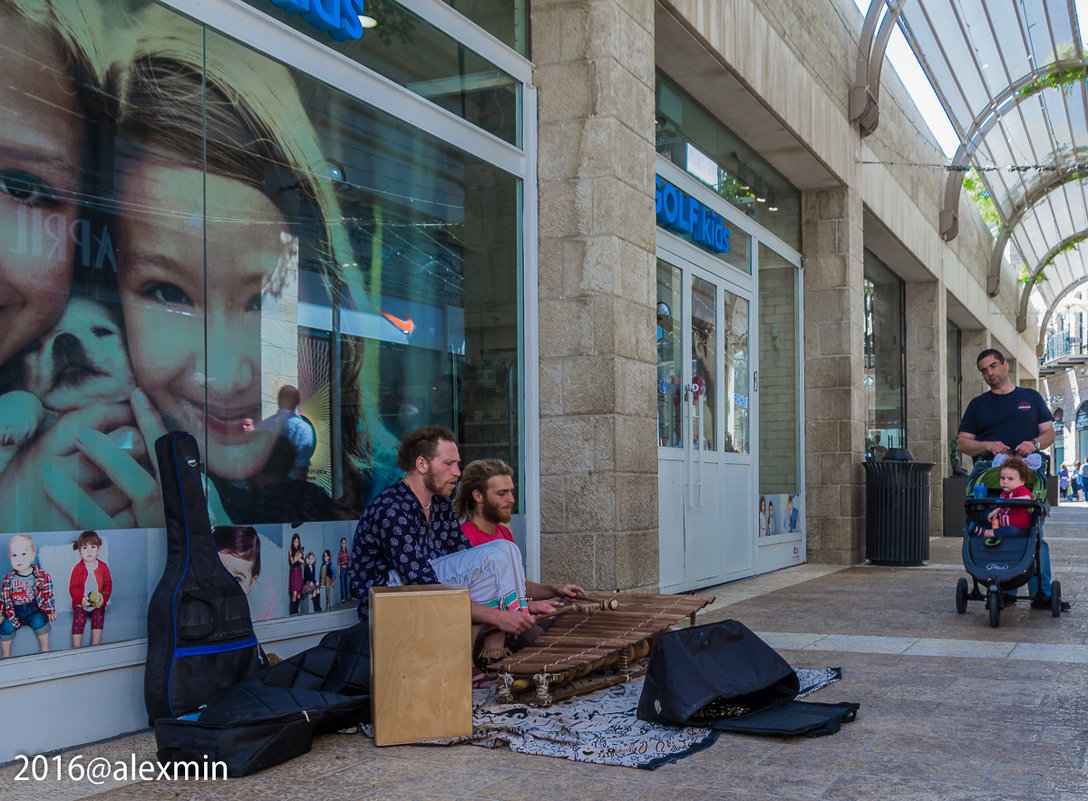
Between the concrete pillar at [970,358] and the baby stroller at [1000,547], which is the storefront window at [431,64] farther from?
the concrete pillar at [970,358]

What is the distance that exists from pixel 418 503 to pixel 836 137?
894 centimetres

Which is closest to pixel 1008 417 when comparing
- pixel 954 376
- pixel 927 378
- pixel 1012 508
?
pixel 1012 508

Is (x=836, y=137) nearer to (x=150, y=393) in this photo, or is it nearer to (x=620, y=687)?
(x=620, y=687)

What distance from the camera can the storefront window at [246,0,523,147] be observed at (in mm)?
5762

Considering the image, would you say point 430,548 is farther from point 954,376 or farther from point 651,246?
point 954,376

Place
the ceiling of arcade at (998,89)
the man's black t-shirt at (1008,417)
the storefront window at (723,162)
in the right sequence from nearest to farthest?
1. the man's black t-shirt at (1008,417)
2. the storefront window at (723,162)
3. the ceiling of arcade at (998,89)

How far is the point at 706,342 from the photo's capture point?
32.4ft

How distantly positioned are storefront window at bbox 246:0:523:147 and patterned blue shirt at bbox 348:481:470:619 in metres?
2.21

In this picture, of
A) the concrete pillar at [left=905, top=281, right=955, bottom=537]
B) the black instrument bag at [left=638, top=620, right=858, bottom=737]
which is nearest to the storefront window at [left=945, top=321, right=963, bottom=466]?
the concrete pillar at [left=905, top=281, right=955, bottom=537]

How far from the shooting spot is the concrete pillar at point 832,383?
12648 millimetres

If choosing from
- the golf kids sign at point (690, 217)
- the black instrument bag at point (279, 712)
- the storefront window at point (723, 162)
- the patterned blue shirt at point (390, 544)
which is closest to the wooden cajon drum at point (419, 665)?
the black instrument bag at point (279, 712)

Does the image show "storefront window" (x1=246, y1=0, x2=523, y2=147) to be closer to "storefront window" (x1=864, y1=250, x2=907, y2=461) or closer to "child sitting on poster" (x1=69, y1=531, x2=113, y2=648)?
"child sitting on poster" (x1=69, y1=531, x2=113, y2=648)

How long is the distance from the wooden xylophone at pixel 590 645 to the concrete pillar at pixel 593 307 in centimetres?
103

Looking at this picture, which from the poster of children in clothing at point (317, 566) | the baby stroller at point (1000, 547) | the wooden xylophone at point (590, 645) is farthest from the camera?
the baby stroller at point (1000, 547)
